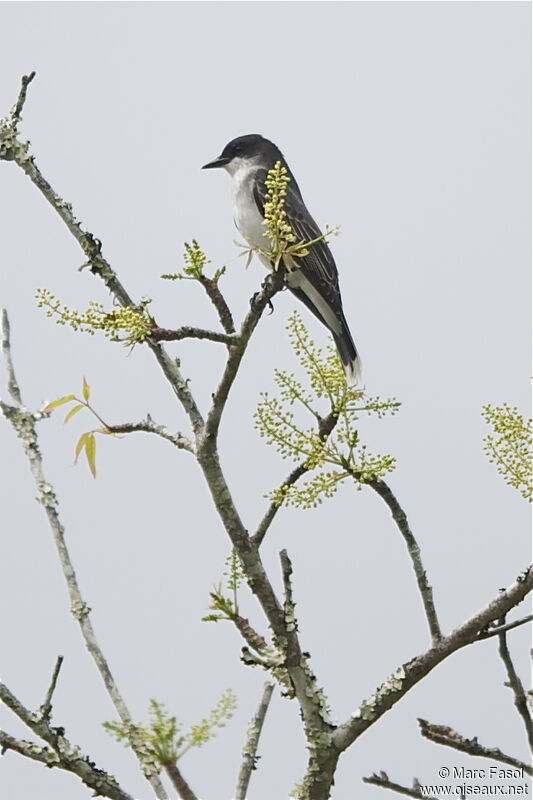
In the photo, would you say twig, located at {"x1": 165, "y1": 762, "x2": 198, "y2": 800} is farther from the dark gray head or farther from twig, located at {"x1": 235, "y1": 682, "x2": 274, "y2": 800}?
the dark gray head

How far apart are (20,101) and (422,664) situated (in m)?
2.54

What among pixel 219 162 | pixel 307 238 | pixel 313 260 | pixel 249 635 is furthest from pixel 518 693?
pixel 219 162

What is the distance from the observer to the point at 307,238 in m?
6.43

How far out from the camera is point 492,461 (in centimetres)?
302

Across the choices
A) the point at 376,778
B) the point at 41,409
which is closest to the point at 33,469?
the point at 41,409

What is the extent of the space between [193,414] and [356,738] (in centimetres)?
113

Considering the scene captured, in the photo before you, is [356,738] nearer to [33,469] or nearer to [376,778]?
[376,778]

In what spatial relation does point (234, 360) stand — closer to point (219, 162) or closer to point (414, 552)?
point (414, 552)

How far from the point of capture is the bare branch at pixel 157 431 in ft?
11.1

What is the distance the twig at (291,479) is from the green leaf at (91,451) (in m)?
0.55

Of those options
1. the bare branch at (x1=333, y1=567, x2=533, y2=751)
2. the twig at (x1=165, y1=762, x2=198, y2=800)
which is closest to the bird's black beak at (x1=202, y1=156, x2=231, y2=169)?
the bare branch at (x1=333, y1=567, x2=533, y2=751)

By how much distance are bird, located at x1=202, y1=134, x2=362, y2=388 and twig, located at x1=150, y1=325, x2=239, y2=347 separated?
128 inches

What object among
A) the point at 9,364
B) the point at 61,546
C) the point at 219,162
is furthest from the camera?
the point at 219,162

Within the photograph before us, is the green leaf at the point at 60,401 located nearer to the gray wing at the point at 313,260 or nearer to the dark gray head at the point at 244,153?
the gray wing at the point at 313,260
